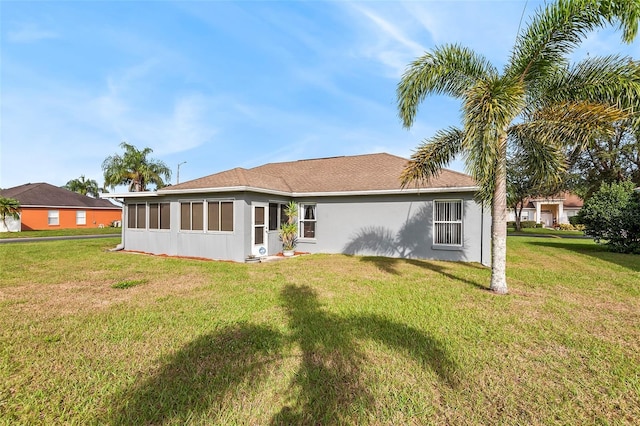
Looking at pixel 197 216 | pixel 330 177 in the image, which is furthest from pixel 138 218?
pixel 330 177

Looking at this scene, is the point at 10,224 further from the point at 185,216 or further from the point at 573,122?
the point at 573,122

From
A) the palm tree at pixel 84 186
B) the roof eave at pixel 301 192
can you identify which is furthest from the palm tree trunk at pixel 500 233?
the palm tree at pixel 84 186

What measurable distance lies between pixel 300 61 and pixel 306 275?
984 cm

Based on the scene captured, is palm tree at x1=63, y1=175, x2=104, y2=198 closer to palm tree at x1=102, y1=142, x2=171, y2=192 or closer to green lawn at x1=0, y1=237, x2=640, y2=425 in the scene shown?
palm tree at x1=102, y1=142, x2=171, y2=192

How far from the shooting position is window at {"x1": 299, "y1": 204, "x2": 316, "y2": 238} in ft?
44.5

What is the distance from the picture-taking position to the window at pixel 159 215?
42.0 feet

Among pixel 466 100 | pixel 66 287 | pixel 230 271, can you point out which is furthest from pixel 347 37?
pixel 66 287

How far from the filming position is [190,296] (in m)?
6.26

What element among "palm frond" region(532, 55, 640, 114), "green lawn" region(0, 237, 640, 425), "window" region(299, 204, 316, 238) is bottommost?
"green lawn" region(0, 237, 640, 425)

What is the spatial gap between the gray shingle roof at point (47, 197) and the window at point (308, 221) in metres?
29.0

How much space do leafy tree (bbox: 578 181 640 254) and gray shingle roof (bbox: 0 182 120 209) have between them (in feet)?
140

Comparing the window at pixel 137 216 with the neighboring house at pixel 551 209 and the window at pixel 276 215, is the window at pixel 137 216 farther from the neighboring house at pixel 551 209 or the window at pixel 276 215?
the neighboring house at pixel 551 209

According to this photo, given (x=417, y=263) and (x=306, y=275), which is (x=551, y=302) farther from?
(x=306, y=275)


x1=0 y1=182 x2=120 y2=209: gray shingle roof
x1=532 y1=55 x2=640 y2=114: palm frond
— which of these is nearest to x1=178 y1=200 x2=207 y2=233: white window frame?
x1=532 y1=55 x2=640 y2=114: palm frond
